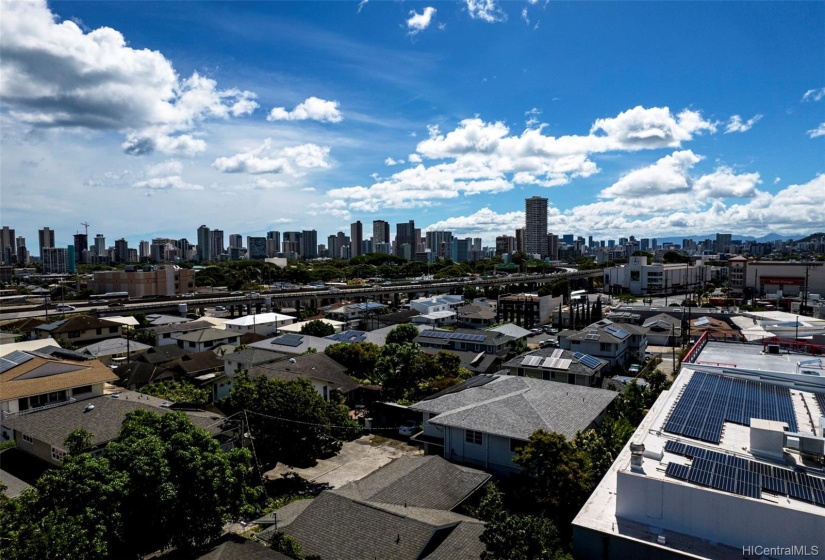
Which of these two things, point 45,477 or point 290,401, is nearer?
point 45,477

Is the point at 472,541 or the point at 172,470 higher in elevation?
the point at 172,470

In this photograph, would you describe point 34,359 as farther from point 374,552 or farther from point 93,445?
point 374,552

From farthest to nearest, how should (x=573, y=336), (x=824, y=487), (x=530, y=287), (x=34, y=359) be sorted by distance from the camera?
(x=530, y=287), (x=573, y=336), (x=34, y=359), (x=824, y=487)

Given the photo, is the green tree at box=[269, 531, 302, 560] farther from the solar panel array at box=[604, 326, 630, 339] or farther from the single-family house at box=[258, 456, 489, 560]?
the solar panel array at box=[604, 326, 630, 339]

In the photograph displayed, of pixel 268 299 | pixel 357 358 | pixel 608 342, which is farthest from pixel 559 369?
pixel 268 299

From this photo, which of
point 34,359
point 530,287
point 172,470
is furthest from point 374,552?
point 530,287

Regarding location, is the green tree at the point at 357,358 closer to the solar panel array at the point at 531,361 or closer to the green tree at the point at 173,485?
the solar panel array at the point at 531,361

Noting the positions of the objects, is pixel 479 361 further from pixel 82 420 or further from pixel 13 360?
pixel 13 360

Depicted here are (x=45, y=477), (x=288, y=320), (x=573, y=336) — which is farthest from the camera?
(x=288, y=320)
